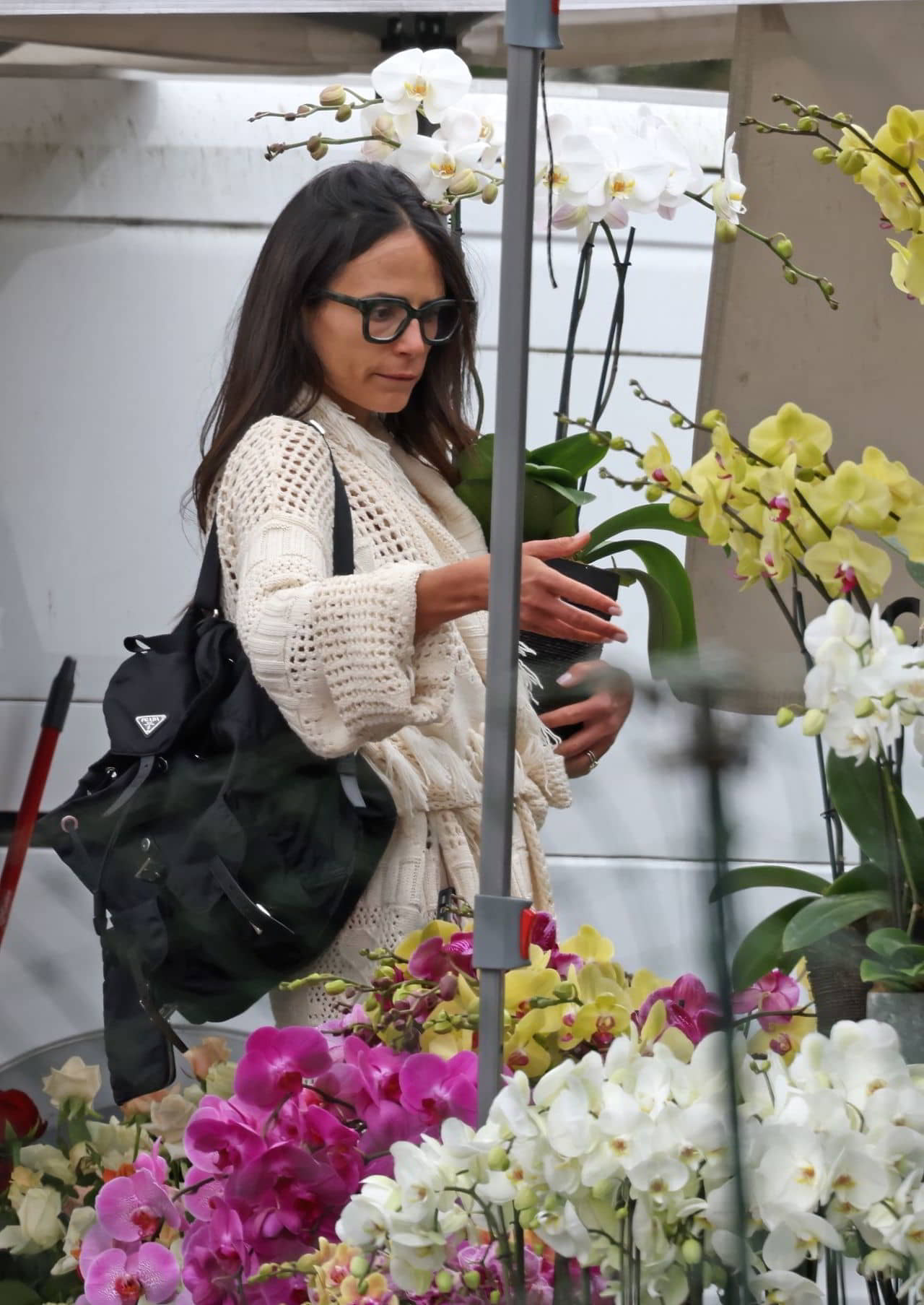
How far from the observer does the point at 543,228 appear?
1828 millimetres

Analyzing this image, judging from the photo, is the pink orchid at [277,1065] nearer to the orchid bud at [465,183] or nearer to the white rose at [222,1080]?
the white rose at [222,1080]

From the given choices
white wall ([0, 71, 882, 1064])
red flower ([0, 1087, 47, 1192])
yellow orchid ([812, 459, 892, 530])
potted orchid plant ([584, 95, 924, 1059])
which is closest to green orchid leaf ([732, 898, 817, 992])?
potted orchid plant ([584, 95, 924, 1059])

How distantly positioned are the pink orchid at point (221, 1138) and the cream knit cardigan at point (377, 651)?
0.85 ft

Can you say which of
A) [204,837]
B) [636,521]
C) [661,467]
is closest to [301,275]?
[636,521]

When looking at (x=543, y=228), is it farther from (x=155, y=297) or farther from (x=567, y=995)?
(x=567, y=995)

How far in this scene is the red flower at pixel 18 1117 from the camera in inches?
26.7

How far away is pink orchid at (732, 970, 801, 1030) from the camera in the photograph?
456 mm

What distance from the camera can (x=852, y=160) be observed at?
55 cm

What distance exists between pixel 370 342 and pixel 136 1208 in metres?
0.64

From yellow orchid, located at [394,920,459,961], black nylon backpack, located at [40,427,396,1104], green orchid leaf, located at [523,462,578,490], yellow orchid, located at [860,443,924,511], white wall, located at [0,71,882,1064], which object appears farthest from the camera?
white wall, located at [0,71,882,1064]

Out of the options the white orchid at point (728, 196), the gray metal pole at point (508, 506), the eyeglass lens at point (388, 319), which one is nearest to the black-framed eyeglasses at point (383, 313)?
the eyeglass lens at point (388, 319)

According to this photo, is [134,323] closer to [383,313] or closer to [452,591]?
[383,313]

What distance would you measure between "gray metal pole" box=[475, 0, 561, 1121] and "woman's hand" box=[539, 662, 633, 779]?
0.08 ft

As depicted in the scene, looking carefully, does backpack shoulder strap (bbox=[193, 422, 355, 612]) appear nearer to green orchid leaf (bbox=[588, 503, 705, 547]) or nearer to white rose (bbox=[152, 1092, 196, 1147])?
green orchid leaf (bbox=[588, 503, 705, 547])
